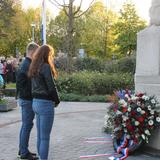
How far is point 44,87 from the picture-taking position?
6.29 meters

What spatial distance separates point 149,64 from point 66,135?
8.82 feet

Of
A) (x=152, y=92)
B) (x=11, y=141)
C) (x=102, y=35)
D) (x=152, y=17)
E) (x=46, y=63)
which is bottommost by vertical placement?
(x=11, y=141)

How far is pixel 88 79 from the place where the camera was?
20.5 meters

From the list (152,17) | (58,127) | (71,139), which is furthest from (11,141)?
(152,17)

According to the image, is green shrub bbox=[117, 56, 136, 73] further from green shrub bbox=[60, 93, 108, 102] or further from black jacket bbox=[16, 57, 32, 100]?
black jacket bbox=[16, 57, 32, 100]

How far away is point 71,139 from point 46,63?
2.89 metres

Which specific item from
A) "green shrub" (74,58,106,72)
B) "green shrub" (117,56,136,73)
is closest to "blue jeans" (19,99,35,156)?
"green shrub" (117,56,136,73)

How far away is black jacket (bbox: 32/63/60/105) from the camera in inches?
244

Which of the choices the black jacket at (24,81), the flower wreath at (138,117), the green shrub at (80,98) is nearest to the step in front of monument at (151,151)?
the flower wreath at (138,117)

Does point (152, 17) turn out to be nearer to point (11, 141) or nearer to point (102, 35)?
point (11, 141)

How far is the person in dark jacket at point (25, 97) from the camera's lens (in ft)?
22.7

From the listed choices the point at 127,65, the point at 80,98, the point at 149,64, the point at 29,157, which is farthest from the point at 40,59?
the point at 127,65

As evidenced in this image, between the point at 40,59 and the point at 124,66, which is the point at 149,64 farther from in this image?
the point at 124,66

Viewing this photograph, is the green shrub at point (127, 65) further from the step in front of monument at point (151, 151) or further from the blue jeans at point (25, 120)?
the blue jeans at point (25, 120)
